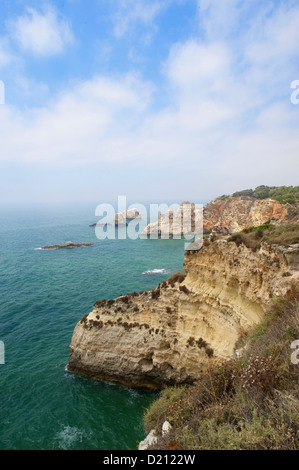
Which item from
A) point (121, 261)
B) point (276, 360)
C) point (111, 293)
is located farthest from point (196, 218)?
point (276, 360)

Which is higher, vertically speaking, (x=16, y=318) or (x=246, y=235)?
(x=246, y=235)

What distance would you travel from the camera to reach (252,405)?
5230 mm

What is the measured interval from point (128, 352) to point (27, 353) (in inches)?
351

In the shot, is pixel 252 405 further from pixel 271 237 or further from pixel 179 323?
pixel 179 323

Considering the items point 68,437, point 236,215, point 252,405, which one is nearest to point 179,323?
point 68,437

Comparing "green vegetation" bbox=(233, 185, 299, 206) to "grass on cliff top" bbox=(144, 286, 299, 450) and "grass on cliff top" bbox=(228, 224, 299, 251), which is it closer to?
"grass on cliff top" bbox=(228, 224, 299, 251)

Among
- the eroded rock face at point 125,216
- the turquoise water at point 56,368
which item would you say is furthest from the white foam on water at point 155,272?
the eroded rock face at point 125,216

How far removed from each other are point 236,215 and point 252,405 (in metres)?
54.9

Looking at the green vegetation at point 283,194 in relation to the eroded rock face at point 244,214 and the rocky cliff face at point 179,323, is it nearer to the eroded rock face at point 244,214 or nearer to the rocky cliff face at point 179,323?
the eroded rock face at point 244,214

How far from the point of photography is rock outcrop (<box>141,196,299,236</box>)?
34469 millimetres

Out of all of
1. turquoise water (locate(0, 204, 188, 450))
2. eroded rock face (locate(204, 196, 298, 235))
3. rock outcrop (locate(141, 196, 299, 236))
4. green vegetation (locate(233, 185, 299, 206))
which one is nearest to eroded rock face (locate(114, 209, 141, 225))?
rock outcrop (locate(141, 196, 299, 236))

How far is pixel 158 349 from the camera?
1553 cm
